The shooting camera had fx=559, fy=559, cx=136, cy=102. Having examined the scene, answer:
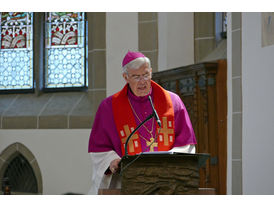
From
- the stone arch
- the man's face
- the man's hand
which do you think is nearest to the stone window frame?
the stone arch

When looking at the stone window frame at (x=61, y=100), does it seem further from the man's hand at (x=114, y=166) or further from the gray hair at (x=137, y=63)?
the man's hand at (x=114, y=166)

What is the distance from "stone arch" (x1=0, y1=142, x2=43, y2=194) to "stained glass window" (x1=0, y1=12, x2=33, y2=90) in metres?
1.29

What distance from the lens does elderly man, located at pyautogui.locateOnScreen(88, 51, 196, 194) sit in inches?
164

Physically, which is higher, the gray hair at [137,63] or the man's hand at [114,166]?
the gray hair at [137,63]

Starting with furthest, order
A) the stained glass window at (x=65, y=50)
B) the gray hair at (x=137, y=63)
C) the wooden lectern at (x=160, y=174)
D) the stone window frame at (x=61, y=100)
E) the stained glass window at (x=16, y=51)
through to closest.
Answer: the stained glass window at (x=16, y=51), the stained glass window at (x=65, y=50), the stone window frame at (x=61, y=100), the gray hair at (x=137, y=63), the wooden lectern at (x=160, y=174)

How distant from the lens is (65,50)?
10008 millimetres

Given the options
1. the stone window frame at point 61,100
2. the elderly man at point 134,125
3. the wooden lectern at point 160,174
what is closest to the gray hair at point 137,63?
the elderly man at point 134,125

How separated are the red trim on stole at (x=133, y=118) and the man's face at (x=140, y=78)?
21 cm

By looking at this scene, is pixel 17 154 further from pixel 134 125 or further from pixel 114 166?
pixel 114 166

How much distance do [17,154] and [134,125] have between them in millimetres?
5509

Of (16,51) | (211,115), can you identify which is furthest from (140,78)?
(16,51)

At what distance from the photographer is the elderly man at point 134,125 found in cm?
417

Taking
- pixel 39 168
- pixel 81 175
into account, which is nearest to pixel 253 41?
pixel 81 175

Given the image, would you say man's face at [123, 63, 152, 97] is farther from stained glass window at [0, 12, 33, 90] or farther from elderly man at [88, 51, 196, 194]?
stained glass window at [0, 12, 33, 90]
